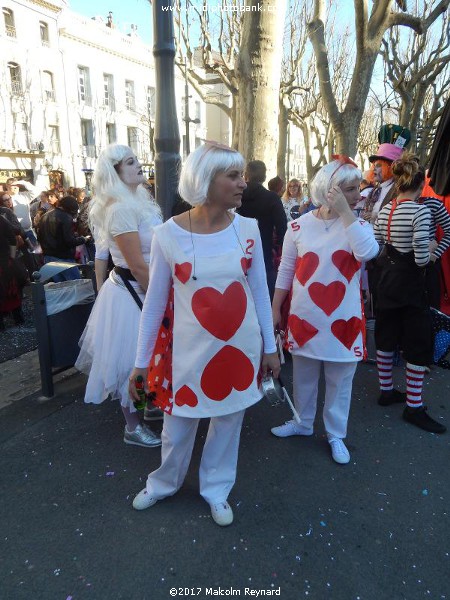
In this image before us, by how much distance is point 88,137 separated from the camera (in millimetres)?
32625

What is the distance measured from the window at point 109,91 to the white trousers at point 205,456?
35828mm

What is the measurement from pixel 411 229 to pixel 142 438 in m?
2.40

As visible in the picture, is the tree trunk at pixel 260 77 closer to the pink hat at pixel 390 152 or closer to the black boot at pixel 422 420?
the pink hat at pixel 390 152

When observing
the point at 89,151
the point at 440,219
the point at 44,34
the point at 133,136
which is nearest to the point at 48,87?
the point at 44,34

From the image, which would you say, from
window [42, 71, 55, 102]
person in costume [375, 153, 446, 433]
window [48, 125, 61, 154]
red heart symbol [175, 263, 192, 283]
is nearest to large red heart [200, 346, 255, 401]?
red heart symbol [175, 263, 192, 283]

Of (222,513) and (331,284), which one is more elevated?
(331,284)

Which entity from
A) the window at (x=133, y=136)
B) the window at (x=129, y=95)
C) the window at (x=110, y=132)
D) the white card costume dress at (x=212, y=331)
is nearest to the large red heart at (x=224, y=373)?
the white card costume dress at (x=212, y=331)

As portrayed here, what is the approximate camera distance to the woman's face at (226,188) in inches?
77.6

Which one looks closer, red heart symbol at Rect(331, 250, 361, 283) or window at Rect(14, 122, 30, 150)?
red heart symbol at Rect(331, 250, 361, 283)

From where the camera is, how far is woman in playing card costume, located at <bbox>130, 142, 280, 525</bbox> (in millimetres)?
1996

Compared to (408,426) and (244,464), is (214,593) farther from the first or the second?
(408,426)

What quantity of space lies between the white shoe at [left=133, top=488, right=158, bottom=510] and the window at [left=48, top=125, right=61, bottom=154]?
31270 mm

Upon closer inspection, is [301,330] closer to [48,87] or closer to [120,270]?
[120,270]

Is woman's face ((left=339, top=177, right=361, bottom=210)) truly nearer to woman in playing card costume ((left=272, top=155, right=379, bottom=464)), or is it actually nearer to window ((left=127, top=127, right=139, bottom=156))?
woman in playing card costume ((left=272, top=155, right=379, bottom=464))
